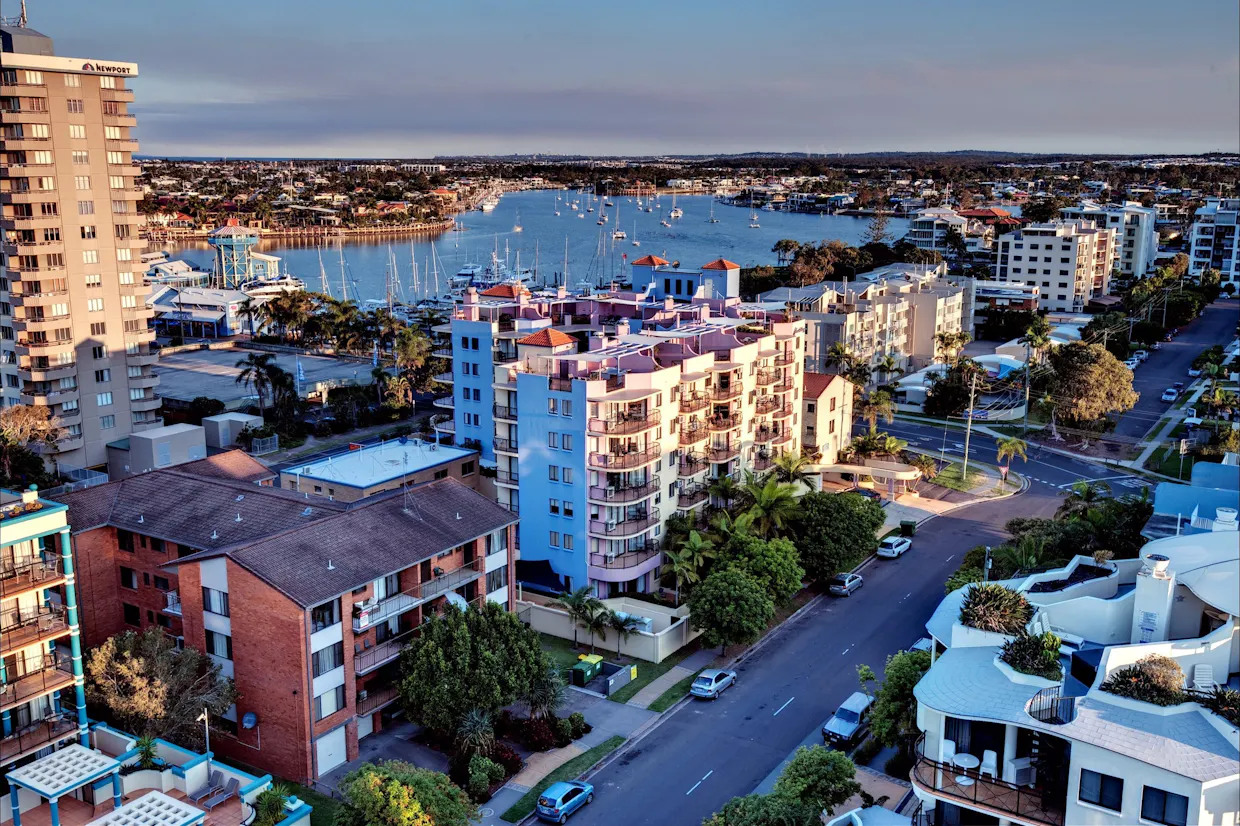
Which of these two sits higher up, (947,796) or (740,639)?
(947,796)

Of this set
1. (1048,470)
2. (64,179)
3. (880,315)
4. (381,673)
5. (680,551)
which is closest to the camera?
(381,673)

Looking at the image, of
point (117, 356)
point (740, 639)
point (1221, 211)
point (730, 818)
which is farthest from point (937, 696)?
point (1221, 211)

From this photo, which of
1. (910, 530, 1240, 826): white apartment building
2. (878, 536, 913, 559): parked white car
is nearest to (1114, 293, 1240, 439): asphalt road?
(878, 536, 913, 559): parked white car

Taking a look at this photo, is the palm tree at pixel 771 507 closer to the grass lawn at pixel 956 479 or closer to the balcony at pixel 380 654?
the balcony at pixel 380 654

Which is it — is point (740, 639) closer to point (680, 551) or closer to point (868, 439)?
point (680, 551)

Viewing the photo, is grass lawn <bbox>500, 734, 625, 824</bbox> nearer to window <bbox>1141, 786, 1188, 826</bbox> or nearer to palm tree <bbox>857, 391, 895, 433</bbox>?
window <bbox>1141, 786, 1188, 826</bbox>

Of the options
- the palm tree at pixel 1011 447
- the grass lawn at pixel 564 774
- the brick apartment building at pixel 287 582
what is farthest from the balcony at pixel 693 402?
the palm tree at pixel 1011 447

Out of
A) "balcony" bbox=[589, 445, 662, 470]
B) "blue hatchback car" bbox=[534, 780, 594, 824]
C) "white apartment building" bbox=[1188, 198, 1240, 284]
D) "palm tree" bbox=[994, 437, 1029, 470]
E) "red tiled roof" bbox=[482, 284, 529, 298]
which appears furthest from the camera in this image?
"white apartment building" bbox=[1188, 198, 1240, 284]
